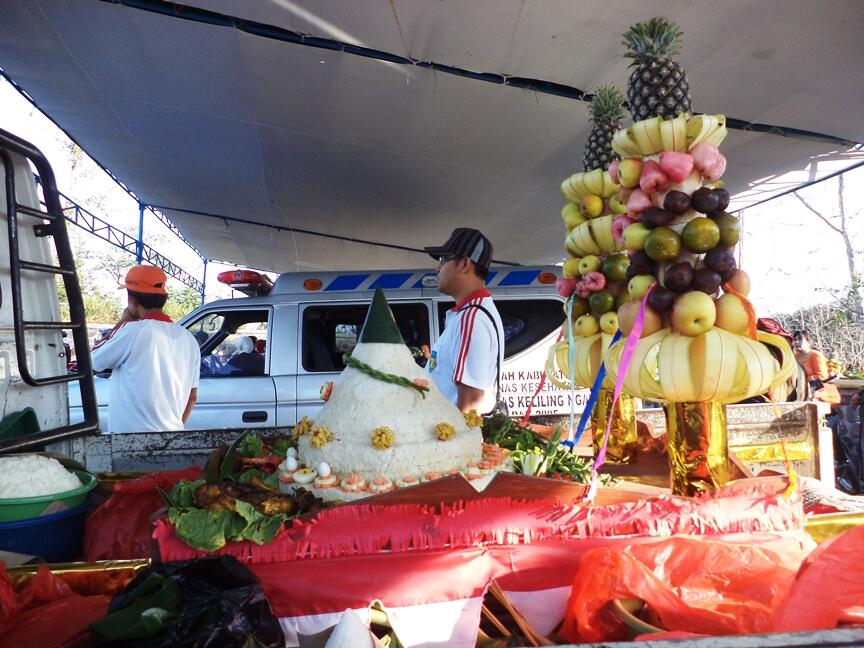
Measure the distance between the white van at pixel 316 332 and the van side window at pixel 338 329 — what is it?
0.01 meters

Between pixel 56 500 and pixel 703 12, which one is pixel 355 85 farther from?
pixel 56 500

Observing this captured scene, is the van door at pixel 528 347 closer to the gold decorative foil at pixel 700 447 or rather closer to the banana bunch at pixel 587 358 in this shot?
the banana bunch at pixel 587 358

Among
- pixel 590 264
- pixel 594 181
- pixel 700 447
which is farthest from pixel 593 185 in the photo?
pixel 700 447

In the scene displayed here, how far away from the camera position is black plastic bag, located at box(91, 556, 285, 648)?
1.08m

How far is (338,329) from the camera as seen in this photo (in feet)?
18.2

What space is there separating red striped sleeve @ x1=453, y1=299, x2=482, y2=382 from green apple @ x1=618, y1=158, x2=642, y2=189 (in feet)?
4.03

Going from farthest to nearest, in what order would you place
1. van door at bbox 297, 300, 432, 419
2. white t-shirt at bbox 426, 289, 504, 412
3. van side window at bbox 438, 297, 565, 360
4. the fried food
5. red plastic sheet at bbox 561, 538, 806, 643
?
van side window at bbox 438, 297, 565, 360
van door at bbox 297, 300, 432, 419
white t-shirt at bbox 426, 289, 504, 412
the fried food
red plastic sheet at bbox 561, 538, 806, 643

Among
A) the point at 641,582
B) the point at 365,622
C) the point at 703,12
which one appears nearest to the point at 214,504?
the point at 365,622

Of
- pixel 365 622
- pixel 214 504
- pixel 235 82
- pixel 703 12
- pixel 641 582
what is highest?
pixel 235 82

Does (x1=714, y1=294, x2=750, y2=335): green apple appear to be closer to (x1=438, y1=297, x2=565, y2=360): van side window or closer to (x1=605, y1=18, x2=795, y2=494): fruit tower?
(x1=605, y1=18, x2=795, y2=494): fruit tower

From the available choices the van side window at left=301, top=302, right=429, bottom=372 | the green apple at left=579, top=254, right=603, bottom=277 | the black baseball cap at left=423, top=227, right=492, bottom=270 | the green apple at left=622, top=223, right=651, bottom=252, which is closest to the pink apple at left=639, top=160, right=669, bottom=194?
the green apple at left=622, top=223, right=651, bottom=252

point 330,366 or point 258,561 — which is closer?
point 258,561

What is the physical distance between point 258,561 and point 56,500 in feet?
3.28

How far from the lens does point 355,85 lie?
4.30 meters
